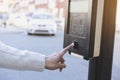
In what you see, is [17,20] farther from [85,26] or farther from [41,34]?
[85,26]

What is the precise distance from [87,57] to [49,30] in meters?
13.9

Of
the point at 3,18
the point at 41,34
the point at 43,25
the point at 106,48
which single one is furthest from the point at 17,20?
the point at 106,48

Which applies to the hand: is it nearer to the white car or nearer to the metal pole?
the metal pole

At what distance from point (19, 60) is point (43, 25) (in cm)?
1437

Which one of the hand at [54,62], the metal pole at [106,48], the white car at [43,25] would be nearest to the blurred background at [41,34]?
the white car at [43,25]

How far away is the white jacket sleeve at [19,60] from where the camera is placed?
1.40 m

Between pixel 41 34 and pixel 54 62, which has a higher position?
pixel 54 62

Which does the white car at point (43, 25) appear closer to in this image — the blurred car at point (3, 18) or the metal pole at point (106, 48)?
the blurred car at point (3, 18)

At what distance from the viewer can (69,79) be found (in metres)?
5.43

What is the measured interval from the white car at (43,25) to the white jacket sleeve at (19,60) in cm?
1403

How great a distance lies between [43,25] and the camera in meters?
15.7

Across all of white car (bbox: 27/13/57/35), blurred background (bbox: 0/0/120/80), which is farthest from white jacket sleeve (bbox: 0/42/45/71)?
white car (bbox: 27/13/57/35)

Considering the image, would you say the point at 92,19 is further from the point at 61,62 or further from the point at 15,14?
the point at 15,14

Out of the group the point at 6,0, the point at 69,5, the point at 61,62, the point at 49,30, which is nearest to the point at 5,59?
the point at 61,62
